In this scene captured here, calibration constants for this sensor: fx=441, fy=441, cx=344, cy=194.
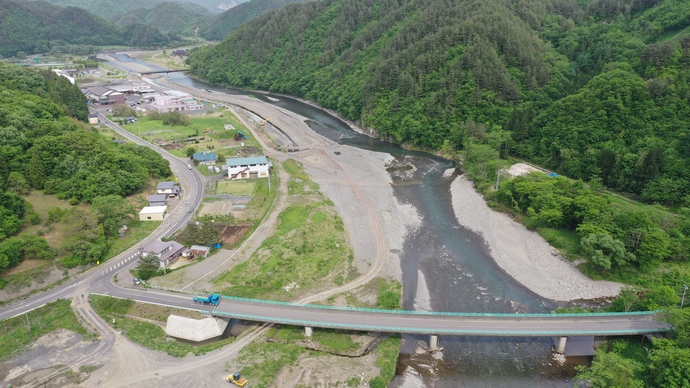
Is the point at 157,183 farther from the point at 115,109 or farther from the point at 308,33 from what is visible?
the point at 308,33

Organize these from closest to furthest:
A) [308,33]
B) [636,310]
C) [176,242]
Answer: [636,310] → [176,242] → [308,33]

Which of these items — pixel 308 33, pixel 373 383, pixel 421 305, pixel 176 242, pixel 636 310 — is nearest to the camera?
pixel 373 383

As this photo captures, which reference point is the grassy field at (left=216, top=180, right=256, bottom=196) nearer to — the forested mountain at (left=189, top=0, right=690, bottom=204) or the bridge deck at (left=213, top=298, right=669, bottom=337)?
the bridge deck at (left=213, top=298, right=669, bottom=337)

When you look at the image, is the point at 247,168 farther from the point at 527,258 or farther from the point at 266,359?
the point at 527,258

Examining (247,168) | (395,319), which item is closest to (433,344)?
(395,319)

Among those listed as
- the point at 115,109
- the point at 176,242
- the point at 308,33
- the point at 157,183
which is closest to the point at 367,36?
the point at 308,33

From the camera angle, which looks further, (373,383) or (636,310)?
(636,310)
